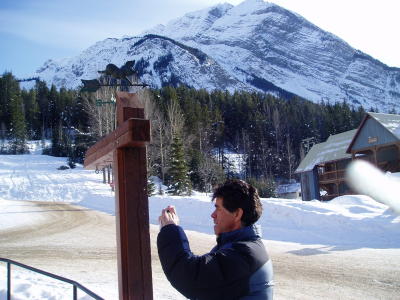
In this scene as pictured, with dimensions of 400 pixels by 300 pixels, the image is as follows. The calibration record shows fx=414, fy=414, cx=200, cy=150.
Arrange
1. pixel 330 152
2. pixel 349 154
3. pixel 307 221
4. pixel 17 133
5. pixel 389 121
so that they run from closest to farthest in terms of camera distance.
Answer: pixel 307 221 < pixel 389 121 < pixel 349 154 < pixel 330 152 < pixel 17 133

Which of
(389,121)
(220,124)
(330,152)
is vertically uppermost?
(220,124)

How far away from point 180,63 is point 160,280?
15513 cm

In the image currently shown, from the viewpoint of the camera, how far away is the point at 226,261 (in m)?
1.85

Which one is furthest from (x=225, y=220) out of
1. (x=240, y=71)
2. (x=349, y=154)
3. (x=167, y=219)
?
(x=240, y=71)

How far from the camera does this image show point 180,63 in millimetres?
158375

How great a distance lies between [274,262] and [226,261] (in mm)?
7335

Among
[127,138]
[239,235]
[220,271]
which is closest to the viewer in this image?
[220,271]

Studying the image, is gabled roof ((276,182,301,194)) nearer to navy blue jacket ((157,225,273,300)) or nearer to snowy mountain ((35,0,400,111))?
navy blue jacket ((157,225,273,300))

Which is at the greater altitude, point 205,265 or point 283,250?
point 205,265

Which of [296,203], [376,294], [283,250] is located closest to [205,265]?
[376,294]

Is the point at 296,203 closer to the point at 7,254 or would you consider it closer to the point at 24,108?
the point at 7,254

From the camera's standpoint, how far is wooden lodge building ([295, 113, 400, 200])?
28.2 meters

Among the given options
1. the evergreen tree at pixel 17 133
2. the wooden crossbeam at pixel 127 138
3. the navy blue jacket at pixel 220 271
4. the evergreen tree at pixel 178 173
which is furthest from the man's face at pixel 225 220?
the evergreen tree at pixel 17 133

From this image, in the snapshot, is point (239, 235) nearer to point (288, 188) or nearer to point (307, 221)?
point (307, 221)
